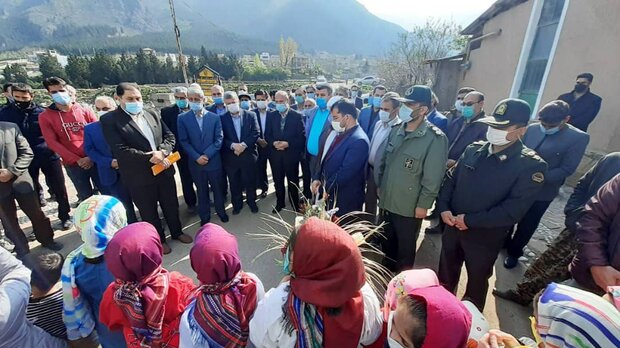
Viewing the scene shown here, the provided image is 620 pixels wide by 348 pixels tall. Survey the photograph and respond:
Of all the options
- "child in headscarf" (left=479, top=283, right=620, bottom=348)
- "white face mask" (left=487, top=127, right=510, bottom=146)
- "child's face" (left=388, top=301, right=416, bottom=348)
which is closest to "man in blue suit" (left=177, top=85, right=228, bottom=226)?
"white face mask" (left=487, top=127, right=510, bottom=146)

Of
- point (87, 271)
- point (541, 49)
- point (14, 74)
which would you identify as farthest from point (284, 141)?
point (14, 74)

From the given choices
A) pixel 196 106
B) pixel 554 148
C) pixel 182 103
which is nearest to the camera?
pixel 554 148

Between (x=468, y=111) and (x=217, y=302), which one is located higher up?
(x=468, y=111)

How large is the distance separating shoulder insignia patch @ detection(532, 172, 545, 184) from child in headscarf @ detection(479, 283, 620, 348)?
1.35 meters

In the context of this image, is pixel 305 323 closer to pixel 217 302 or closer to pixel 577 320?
pixel 217 302

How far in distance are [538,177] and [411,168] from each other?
931mm

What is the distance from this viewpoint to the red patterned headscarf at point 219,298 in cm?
140

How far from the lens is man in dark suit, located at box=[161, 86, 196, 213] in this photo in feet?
14.3

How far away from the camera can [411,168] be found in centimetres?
260

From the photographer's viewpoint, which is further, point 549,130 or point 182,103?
point 182,103

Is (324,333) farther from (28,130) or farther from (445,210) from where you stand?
(28,130)

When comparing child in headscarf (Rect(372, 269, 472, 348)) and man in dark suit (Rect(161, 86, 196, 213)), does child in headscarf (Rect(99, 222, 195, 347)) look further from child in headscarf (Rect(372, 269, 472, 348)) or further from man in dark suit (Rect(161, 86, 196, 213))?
man in dark suit (Rect(161, 86, 196, 213))

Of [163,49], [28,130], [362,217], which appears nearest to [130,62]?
[28,130]

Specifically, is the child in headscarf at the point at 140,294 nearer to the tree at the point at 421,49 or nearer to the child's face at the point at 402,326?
the child's face at the point at 402,326
